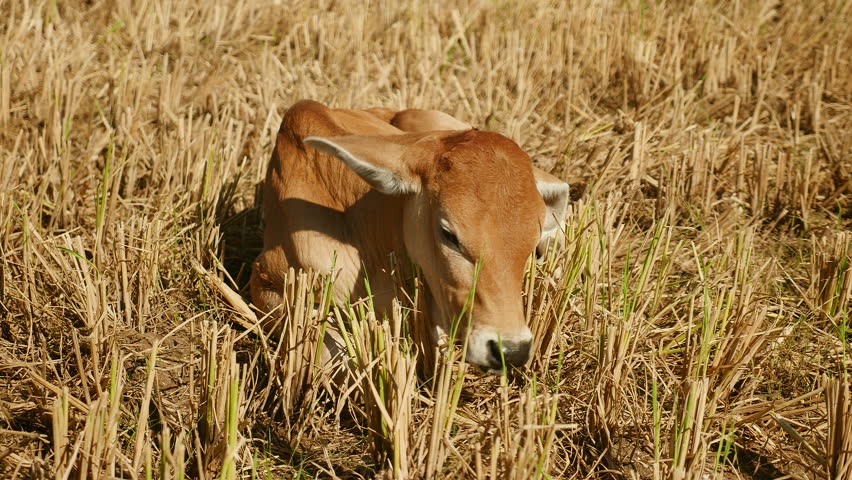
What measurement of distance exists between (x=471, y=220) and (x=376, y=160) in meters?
0.53

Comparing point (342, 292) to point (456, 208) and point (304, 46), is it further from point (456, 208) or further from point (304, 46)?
point (304, 46)

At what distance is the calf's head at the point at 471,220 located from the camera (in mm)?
3357

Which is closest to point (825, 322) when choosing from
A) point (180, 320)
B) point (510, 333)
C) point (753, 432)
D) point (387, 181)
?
point (753, 432)

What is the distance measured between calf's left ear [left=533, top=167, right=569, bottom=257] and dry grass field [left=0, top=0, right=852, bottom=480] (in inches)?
7.6

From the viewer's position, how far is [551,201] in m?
3.95

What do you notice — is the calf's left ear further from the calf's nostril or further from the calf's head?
the calf's nostril

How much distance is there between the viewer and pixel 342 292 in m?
3.95

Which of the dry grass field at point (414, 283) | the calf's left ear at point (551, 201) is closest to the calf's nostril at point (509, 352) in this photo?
the dry grass field at point (414, 283)

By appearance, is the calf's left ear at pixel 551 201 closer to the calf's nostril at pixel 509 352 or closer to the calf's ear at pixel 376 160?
the calf's ear at pixel 376 160

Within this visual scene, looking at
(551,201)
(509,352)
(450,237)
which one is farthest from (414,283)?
(551,201)

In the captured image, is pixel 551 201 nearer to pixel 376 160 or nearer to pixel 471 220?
pixel 471 220

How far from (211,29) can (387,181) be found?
13.4 ft

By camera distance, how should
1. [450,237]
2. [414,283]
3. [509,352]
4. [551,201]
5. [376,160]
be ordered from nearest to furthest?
[509,352] → [450,237] → [376,160] → [414,283] → [551,201]

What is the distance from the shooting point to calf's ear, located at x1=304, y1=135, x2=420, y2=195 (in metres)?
3.59
